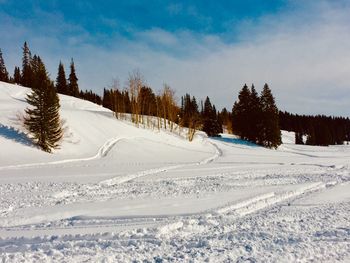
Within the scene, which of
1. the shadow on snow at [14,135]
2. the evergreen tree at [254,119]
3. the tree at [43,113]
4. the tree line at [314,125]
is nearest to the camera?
the shadow on snow at [14,135]

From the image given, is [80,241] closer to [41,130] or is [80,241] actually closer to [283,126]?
[41,130]

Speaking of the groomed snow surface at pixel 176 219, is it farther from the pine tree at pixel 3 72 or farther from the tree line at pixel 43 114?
the pine tree at pixel 3 72

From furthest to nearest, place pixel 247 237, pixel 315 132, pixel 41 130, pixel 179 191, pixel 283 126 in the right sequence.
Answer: pixel 283 126
pixel 315 132
pixel 41 130
pixel 179 191
pixel 247 237

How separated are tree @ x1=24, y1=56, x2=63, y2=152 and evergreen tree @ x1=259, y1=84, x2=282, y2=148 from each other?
34.1 m

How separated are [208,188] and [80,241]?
7.99 metres

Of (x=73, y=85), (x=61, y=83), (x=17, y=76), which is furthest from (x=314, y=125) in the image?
(x=17, y=76)

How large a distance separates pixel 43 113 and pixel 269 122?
35818mm

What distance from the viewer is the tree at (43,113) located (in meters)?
32.0

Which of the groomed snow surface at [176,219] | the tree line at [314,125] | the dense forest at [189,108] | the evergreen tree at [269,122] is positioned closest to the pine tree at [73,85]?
the dense forest at [189,108]

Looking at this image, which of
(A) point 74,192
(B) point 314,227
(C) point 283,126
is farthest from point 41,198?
(C) point 283,126

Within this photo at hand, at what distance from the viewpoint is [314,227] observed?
848 centimetres

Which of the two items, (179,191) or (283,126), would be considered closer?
(179,191)

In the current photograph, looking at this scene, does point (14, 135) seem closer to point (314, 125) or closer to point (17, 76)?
point (17, 76)

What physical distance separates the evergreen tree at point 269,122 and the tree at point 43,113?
3405 centimetres
